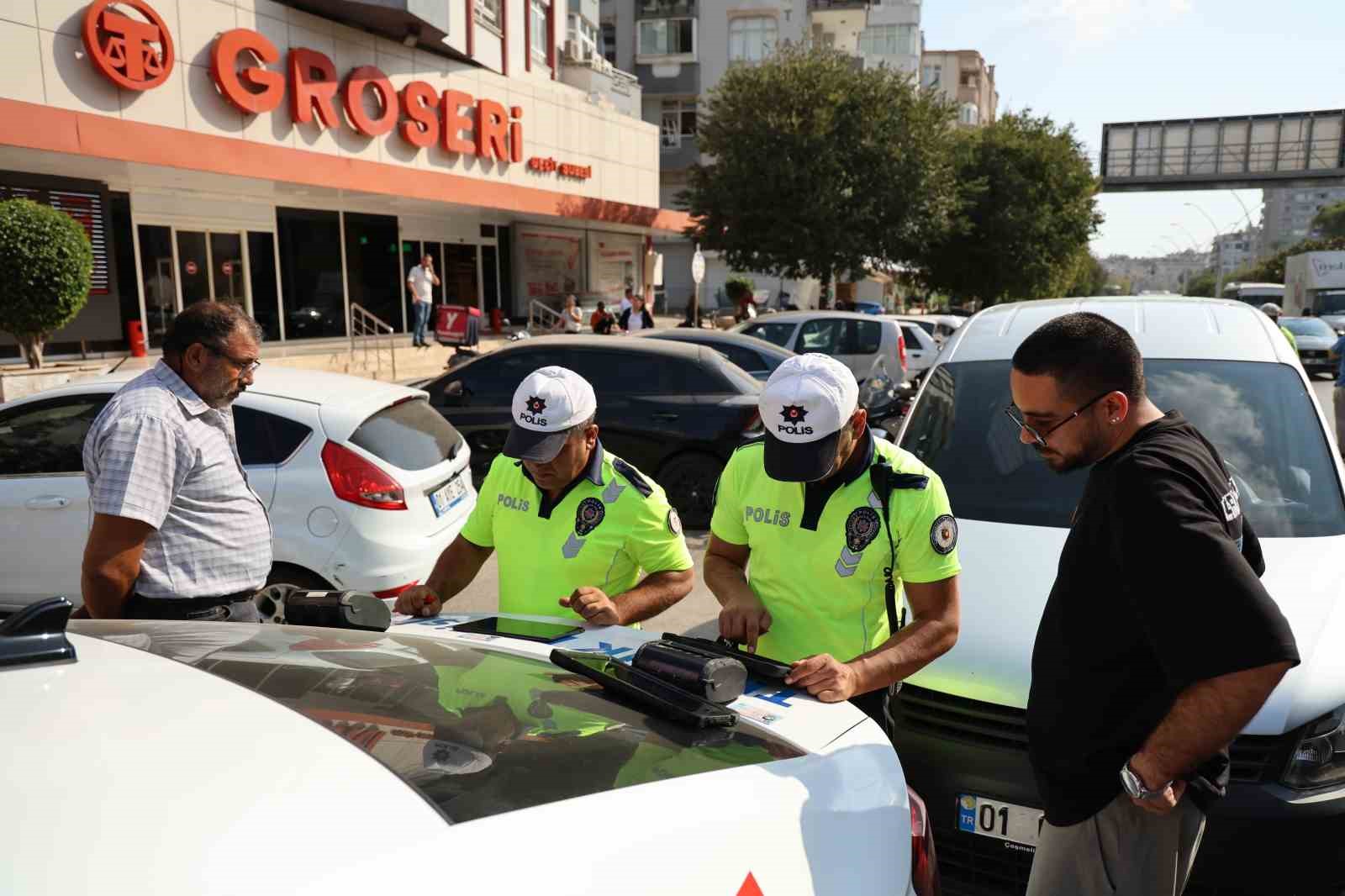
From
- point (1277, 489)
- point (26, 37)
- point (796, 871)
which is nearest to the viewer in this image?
point (796, 871)

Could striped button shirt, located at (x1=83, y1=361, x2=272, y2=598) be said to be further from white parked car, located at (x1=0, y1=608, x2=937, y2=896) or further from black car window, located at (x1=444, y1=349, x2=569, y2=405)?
black car window, located at (x1=444, y1=349, x2=569, y2=405)

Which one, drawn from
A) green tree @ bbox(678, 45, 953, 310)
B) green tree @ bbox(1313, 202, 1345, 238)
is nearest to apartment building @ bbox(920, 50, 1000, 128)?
green tree @ bbox(1313, 202, 1345, 238)

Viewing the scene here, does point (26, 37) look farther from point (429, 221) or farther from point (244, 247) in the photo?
point (429, 221)

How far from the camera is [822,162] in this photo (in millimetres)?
22438

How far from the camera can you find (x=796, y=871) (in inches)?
52.7

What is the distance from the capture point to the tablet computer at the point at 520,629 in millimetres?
2352

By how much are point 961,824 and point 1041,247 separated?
33.2 meters

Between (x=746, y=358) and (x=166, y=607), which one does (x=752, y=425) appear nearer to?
(x=746, y=358)

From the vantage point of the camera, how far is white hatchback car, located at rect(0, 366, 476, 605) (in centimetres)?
461

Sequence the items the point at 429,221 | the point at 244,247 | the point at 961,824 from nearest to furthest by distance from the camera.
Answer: the point at 961,824
the point at 244,247
the point at 429,221

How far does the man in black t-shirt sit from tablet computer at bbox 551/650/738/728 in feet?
2.42

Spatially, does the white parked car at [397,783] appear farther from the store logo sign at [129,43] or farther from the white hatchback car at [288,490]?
the store logo sign at [129,43]

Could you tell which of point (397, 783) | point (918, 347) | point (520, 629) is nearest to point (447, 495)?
point (520, 629)

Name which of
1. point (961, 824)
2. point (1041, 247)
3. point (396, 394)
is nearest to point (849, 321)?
point (396, 394)
